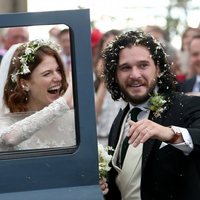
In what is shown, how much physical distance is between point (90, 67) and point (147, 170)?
26.2 inches

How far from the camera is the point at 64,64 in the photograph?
337 cm

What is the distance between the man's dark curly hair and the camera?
152 inches

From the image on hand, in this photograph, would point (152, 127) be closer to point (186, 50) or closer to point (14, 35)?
point (14, 35)

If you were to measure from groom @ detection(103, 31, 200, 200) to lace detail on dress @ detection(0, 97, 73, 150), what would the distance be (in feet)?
1.14

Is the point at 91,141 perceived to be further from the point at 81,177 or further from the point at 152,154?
the point at 152,154

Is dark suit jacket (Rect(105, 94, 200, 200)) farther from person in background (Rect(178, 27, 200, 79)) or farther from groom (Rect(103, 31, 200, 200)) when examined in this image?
person in background (Rect(178, 27, 200, 79))

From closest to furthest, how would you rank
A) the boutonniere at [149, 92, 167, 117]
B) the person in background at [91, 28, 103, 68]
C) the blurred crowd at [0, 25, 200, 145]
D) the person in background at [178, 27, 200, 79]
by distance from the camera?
the blurred crowd at [0, 25, 200, 145], the boutonniere at [149, 92, 167, 117], the person in background at [91, 28, 103, 68], the person in background at [178, 27, 200, 79]

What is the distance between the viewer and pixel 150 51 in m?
3.85

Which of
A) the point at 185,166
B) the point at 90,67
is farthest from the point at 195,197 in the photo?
the point at 90,67

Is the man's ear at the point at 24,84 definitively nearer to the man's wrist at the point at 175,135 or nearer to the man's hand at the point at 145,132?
the man's hand at the point at 145,132

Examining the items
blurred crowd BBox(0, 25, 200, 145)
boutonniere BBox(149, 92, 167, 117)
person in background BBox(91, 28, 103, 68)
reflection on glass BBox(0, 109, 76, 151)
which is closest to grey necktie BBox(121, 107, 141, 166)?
boutonniere BBox(149, 92, 167, 117)

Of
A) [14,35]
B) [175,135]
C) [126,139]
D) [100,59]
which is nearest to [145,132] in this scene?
[175,135]

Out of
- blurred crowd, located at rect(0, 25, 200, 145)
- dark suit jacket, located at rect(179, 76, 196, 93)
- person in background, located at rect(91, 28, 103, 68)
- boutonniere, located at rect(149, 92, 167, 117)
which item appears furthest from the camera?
person in background, located at rect(91, 28, 103, 68)

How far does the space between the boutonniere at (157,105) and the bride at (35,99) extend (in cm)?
58
